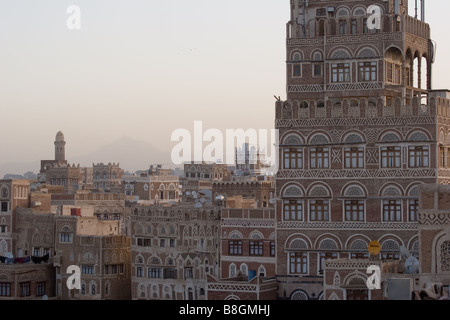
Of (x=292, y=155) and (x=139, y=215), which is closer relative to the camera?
(x=292, y=155)

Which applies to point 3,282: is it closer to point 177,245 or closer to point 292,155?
point 177,245

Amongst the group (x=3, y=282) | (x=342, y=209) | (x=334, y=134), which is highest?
(x=334, y=134)

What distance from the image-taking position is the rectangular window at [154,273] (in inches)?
3509

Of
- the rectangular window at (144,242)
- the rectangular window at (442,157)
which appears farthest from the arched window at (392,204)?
the rectangular window at (144,242)

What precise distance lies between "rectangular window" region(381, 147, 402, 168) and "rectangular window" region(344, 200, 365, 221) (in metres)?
2.84

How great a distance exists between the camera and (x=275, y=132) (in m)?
75.4

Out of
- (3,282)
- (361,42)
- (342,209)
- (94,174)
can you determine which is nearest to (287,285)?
(342,209)

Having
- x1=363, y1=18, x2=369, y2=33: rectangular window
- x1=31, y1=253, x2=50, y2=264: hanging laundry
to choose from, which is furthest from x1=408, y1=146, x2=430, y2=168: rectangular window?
x1=31, y1=253, x2=50, y2=264: hanging laundry

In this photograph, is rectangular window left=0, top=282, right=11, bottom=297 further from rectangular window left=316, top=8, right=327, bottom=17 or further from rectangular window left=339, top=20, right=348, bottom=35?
rectangular window left=339, top=20, right=348, bottom=35

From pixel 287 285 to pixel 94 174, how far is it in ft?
413

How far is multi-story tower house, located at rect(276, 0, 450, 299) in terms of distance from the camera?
238 ft

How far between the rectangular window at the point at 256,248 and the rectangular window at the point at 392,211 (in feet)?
31.5

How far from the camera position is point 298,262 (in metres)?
75.1
